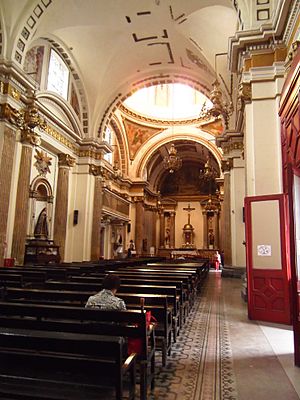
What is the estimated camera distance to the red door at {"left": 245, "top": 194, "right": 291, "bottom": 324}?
5.16 meters

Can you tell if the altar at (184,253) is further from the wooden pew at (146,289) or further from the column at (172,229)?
the wooden pew at (146,289)

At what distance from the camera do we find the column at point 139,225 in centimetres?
2244

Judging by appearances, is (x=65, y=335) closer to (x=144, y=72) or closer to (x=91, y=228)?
(x=91, y=228)

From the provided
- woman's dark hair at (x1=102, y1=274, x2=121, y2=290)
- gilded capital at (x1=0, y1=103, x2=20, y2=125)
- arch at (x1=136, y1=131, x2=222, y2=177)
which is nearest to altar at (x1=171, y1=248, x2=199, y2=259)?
arch at (x1=136, y1=131, x2=222, y2=177)

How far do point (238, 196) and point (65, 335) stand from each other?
11276mm

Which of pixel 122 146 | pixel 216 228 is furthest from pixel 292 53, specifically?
pixel 216 228

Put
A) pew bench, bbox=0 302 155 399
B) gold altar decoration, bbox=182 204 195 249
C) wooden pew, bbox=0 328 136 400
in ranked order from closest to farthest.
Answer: wooden pew, bbox=0 328 136 400 → pew bench, bbox=0 302 155 399 → gold altar decoration, bbox=182 204 195 249

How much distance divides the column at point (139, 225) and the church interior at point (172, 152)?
5.2 inches

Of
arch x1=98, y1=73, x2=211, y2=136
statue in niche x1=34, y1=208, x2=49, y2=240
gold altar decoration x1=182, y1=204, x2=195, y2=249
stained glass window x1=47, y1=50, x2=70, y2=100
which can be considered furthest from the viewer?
gold altar decoration x1=182, y1=204, x2=195, y2=249

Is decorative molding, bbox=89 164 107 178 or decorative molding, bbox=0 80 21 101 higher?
decorative molding, bbox=0 80 21 101

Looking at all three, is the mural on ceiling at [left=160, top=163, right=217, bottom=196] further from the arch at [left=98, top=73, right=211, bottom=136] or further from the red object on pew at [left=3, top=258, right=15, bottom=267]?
the red object on pew at [left=3, top=258, right=15, bottom=267]

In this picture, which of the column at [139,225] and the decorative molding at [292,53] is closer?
the decorative molding at [292,53]

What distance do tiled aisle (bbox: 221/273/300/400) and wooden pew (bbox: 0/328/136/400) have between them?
129cm

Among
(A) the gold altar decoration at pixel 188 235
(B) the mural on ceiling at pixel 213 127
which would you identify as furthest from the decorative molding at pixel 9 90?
(A) the gold altar decoration at pixel 188 235
